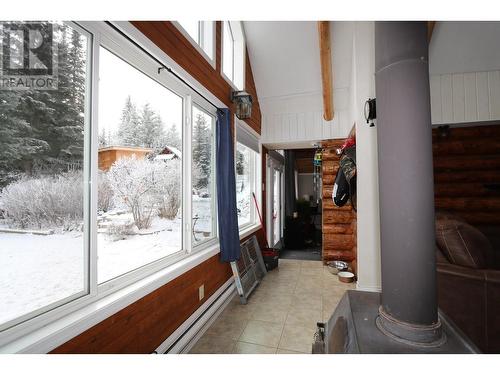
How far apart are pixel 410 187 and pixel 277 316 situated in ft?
6.52

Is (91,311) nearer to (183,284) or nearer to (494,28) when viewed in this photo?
(183,284)

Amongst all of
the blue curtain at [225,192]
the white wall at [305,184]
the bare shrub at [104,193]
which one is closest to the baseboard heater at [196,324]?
the blue curtain at [225,192]

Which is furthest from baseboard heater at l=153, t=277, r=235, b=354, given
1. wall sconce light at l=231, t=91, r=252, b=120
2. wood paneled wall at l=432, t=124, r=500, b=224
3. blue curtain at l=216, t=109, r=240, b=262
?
wood paneled wall at l=432, t=124, r=500, b=224

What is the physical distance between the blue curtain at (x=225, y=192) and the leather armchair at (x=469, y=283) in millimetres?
1825

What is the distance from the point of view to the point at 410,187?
3.39 ft

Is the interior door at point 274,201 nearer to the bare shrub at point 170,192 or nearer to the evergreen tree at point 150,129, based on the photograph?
the bare shrub at point 170,192

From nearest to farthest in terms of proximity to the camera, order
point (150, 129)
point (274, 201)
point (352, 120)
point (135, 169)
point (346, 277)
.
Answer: point (135, 169), point (150, 129), point (346, 277), point (352, 120), point (274, 201)

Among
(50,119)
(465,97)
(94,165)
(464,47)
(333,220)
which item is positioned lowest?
(333,220)

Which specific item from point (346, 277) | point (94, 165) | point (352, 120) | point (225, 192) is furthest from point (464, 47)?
point (94, 165)

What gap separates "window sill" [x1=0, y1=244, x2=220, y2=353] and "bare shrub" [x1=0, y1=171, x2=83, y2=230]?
1.49ft

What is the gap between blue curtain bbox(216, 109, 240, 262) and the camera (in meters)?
2.51

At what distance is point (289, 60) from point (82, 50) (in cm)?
323

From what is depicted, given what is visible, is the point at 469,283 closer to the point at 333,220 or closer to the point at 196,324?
the point at 196,324
